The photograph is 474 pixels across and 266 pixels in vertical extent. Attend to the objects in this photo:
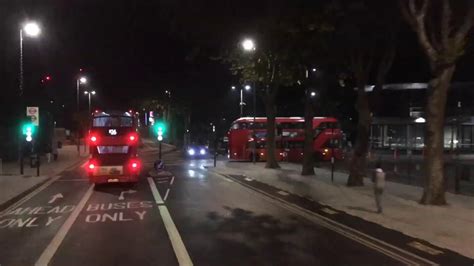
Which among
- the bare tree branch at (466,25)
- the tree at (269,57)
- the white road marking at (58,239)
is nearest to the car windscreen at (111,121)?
the tree at (269,57)

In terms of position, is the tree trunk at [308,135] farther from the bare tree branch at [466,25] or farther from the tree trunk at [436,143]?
the bare tree branch at [466,25]

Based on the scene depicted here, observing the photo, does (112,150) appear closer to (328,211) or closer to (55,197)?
(55,197)

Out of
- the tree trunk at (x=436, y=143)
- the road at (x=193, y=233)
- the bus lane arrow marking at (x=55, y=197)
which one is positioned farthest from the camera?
the bus lane arrow marking at (x=55, y=197)

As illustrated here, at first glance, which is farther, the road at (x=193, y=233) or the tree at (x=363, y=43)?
the tree at (x=363, y=43)

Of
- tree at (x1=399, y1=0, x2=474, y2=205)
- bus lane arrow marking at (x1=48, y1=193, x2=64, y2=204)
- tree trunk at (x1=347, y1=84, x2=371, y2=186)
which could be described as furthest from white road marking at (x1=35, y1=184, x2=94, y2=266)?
tree trunk at (x1=347, y1=84, x2=371, y2=186)

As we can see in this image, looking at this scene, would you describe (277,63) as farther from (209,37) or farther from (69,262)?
(69,262)

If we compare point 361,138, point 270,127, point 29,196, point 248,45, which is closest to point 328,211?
point 361,138

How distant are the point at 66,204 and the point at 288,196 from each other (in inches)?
288

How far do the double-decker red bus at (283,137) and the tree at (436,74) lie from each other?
31.1 m

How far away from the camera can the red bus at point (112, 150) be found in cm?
2444

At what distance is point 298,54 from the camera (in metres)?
22.8

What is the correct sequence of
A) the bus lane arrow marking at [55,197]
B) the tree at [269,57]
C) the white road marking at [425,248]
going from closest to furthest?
the white road marking at [425,248] → the bus lane arrow marking at [55,197] → the tree at [269,57]

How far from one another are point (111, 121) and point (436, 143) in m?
14.2

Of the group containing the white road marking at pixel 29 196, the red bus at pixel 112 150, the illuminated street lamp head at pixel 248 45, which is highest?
the illuminated street lamp head at pixel 248 45
